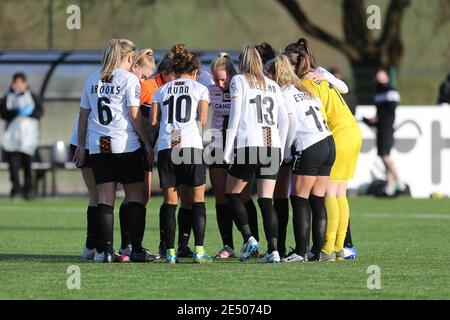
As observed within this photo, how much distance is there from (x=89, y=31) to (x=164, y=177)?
95.6 ft

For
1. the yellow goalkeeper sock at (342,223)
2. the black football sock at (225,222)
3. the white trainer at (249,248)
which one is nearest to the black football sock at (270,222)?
the white trainer at (249,248)

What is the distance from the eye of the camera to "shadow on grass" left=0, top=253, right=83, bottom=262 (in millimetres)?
12922

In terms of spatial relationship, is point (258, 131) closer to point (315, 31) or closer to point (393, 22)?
point (393, 22)

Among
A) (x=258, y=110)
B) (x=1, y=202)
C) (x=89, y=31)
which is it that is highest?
(x=89, y=31)

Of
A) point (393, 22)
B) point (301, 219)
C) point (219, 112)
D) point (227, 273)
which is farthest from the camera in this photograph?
point (393, 22)

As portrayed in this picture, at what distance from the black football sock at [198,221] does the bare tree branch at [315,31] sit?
23.0 meters

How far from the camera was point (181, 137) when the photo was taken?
12016mm

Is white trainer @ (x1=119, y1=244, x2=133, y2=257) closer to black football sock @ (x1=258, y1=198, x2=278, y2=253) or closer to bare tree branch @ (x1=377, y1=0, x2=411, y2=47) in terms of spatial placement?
black football sock @ (x1=258, y1=198, x2=278, y2=253)

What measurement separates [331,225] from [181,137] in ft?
5.78

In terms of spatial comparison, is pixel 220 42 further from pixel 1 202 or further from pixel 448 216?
pixel 448 216

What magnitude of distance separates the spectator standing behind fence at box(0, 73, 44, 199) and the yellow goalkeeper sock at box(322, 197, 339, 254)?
40.6 ft

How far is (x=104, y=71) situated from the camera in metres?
12.3

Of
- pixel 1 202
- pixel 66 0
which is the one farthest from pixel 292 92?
pixel 66 0

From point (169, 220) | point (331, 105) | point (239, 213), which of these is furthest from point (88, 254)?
point (331, 105)
